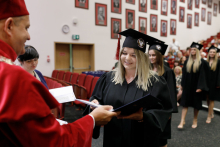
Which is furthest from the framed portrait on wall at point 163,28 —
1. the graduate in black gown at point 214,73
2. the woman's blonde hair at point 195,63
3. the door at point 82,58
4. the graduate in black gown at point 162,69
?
the graduate in black gown at point 162,69

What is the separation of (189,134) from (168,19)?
34.4ft

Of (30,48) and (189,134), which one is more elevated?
(30,48)

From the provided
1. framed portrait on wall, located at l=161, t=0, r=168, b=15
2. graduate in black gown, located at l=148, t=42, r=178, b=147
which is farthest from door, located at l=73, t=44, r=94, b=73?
graduate in black gown, located at l=148, t=42, r=178, b=147

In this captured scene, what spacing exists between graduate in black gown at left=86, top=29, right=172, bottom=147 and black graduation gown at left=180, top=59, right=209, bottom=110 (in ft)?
8.21

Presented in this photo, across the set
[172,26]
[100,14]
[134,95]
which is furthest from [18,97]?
[172,26]

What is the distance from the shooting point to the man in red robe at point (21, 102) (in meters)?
0.65

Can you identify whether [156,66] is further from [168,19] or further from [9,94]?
[168,19]

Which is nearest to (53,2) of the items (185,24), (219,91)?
(219,91)

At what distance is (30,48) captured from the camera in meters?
2.03

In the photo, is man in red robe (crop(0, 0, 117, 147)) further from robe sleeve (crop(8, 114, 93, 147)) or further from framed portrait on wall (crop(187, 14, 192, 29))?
framed portrait on wall (crop(187, 14, 192, 29))

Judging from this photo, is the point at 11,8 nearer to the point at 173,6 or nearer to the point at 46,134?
the point at 46,134

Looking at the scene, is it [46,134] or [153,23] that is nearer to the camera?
[46,134]

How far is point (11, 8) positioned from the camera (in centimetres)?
75

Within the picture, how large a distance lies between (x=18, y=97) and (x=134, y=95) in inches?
45.1
